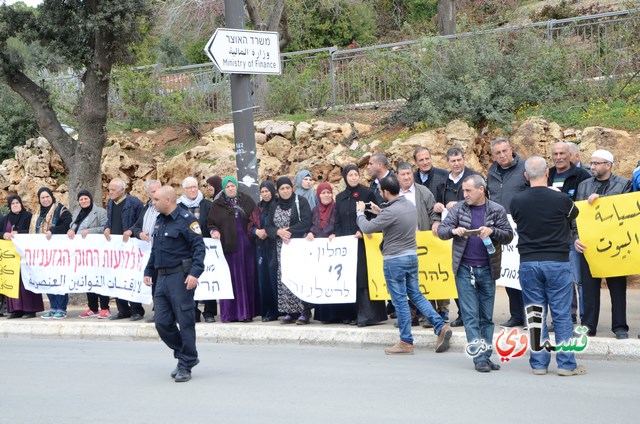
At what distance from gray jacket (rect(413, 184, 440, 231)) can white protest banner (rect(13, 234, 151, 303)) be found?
422 centimetres

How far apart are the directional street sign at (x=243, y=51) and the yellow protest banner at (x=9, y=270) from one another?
4.86m

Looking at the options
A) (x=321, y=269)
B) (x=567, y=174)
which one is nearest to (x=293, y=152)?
(x=321, y=269)

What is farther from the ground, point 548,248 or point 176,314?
point 548,248

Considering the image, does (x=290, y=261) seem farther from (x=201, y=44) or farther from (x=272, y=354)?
(x=201, y=44)

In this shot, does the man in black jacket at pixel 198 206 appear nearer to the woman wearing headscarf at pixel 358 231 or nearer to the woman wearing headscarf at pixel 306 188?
the woman wearing headscarf at pixel 306 188

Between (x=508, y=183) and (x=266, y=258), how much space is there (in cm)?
346

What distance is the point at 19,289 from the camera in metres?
13.7

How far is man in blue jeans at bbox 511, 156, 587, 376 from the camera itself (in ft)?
26.2

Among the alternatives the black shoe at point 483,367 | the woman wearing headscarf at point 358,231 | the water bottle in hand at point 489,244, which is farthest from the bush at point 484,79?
the black shoe at point 483,367

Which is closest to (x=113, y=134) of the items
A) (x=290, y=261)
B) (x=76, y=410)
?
(x=290, y=261)

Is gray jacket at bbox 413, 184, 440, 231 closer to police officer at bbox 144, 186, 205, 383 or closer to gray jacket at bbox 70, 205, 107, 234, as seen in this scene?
police officer at bbox 144, 186, 205, 383

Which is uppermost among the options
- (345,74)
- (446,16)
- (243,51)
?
(446,16)

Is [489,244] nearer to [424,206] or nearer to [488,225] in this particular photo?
[488,225]

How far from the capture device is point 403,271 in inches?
369
